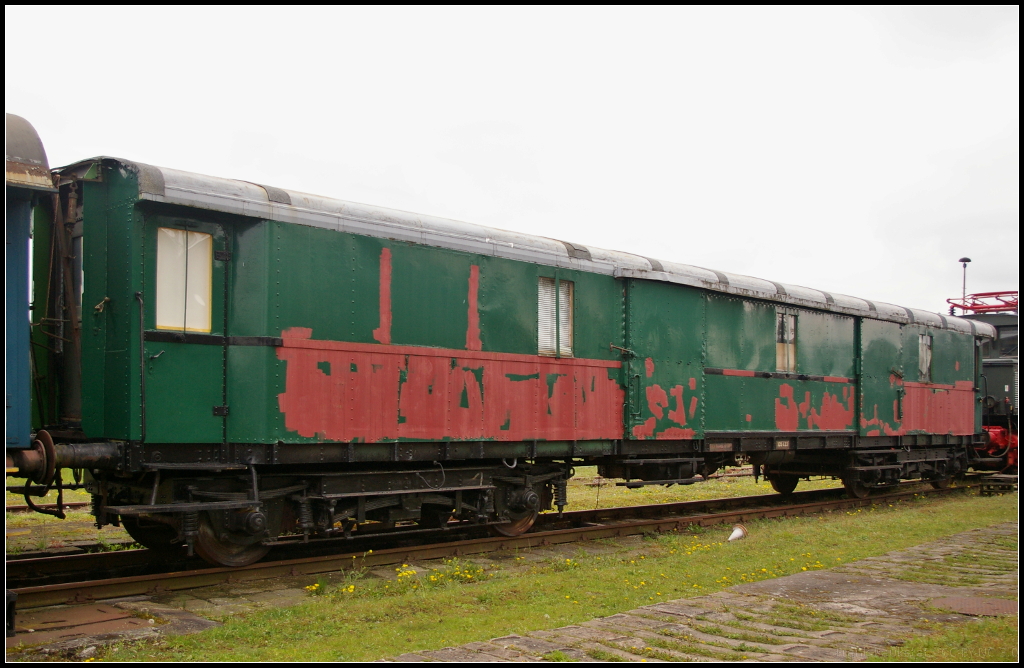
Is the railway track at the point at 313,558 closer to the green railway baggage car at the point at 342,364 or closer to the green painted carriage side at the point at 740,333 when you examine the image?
the green railway baggage car at the point at 342,364

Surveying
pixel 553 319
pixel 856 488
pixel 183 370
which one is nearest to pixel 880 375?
pixel 856 488

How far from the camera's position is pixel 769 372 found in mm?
13648

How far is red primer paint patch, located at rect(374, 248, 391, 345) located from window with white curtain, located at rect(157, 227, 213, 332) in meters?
1.81

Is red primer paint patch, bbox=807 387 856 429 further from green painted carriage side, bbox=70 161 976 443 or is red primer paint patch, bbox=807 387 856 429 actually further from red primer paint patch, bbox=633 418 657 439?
red primer paint patch, bbox=633 418 657 439

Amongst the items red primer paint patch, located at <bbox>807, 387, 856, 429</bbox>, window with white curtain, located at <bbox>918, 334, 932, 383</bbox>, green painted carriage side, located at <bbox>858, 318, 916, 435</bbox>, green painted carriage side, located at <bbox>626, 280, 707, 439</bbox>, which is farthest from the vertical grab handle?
window with white curtain, located at <bbox>918, 334, 932, 383</bbox>

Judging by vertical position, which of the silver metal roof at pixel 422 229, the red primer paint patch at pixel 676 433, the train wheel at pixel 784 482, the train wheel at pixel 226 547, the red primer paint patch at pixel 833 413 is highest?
the silver metal roof at pixel 422 229

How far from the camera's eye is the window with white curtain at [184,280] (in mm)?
7695

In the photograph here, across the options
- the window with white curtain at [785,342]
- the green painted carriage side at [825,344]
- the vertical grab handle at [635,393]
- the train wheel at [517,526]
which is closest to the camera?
the train wheel at [517,526]

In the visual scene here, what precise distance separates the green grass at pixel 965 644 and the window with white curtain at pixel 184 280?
248 inches

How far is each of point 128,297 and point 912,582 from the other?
7818 mm

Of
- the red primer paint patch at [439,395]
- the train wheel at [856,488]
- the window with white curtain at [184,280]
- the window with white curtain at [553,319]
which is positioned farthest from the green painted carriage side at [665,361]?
the window with white curtain at [184,280]

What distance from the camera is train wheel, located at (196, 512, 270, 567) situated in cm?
794

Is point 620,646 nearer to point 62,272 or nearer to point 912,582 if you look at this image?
point 912,582

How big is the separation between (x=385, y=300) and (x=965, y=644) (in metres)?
6.15
